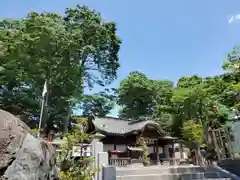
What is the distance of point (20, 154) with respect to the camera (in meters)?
3.41

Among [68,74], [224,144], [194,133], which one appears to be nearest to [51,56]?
[68,74]

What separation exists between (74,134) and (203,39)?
36.4ft

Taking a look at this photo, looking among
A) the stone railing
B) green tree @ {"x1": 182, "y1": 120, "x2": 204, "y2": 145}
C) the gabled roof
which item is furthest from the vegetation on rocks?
green tree @ {"x1": 182, "y1": 120, "x2": 204, "y2": 145}

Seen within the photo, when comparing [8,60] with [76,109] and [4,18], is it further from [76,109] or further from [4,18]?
[76,109]

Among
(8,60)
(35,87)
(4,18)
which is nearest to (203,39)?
(35,87)

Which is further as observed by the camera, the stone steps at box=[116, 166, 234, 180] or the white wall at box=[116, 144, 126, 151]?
the white wall at box=[116, 144, 126, 151]

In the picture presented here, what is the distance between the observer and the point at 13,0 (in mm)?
12469

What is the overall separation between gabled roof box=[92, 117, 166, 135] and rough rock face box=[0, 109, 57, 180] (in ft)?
36.3

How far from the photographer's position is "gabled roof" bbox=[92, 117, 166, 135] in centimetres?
1564

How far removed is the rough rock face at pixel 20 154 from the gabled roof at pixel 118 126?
11064mm

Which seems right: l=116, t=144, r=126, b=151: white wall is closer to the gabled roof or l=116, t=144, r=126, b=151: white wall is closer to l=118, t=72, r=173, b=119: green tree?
the gabled roof

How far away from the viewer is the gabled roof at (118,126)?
15642 mm

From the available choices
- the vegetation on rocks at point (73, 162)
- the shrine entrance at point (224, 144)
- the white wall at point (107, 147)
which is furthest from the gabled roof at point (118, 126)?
the vegetation on rocks at point (73, 162)

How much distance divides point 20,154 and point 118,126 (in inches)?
576
